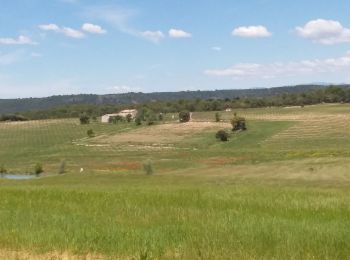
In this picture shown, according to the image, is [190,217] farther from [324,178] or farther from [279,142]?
[279,142]

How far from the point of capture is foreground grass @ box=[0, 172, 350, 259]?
1008cm

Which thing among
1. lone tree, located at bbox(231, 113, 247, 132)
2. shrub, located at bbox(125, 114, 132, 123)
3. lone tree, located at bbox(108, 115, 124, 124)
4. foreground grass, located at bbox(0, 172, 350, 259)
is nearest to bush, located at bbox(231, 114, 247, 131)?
lone tree, located at bbox(231, 113, 247, 132)

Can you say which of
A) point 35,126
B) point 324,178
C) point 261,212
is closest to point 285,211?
point 261,212

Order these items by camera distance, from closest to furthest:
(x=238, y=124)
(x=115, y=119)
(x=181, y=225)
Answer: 1. (x=181, y=225)
2. (x=238, y=124)
3. (x=115, y=119)

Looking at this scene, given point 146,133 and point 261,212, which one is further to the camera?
point 146,133

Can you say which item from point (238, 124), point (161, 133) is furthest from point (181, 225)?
point (161, 133)

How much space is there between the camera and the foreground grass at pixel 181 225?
10078mm

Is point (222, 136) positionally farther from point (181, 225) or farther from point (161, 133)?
point (181, 225)

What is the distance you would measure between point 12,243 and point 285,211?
314 inches

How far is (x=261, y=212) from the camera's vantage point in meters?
15.7

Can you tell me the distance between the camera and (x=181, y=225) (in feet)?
41.9

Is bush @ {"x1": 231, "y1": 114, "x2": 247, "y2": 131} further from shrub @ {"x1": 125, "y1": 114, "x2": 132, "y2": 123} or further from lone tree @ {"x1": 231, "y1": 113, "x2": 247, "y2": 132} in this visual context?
shrub @ {"x1": 125, "y1": 114, "x2": 132, "y2": 123}

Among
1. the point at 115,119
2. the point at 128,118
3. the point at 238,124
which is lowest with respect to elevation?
the point at 238,124

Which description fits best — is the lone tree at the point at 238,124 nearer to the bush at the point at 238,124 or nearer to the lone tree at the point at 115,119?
the bush at the point at 238,124
